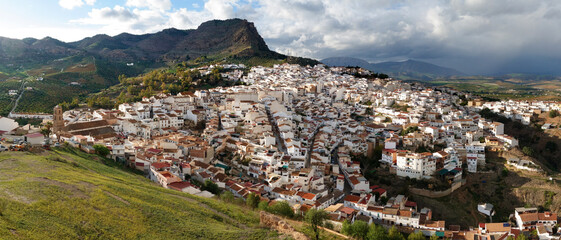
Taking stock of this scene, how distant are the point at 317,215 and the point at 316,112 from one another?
2579 cm

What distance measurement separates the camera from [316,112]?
133 feet

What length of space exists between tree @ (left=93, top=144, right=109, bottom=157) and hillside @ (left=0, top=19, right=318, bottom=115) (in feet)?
74.9

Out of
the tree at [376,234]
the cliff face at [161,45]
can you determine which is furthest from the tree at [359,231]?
the cliff face at [161,45]

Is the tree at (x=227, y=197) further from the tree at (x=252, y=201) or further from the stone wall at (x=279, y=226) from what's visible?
the stone wall at (x=279, y=226)

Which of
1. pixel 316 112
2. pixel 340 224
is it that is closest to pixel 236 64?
pixel 316 112

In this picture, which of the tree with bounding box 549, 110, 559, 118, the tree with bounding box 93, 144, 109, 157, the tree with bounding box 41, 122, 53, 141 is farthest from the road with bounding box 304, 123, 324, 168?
the tree with bounding box 549, 110, 559, 118

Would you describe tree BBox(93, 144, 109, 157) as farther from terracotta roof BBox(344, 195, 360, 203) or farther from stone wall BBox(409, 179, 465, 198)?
stone wall BBox(409, 179, 465, 198)

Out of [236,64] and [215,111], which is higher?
[236,64]

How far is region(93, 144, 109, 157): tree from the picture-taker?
21.0 meters

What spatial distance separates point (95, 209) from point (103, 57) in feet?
278

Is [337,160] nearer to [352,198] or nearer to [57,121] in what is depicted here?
[352,198]

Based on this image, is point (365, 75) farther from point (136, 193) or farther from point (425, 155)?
point (136, 193)

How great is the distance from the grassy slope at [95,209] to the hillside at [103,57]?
28.7 meters

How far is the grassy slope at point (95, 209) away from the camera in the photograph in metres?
10.1
